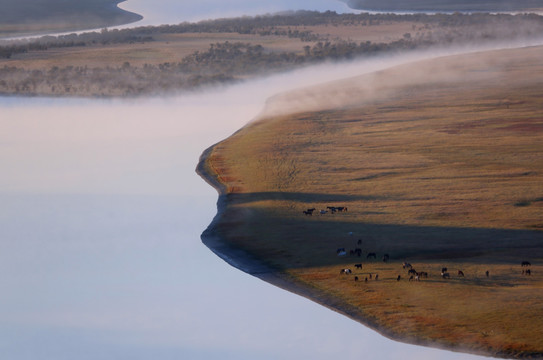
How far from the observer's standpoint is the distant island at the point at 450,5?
362ft

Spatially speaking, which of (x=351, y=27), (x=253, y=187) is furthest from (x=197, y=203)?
(x=351, y=27)

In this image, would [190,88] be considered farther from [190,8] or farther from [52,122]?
[190,8]

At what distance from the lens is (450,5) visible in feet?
372

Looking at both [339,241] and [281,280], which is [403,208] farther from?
[281,280]

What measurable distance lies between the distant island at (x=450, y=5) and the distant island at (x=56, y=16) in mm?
29244

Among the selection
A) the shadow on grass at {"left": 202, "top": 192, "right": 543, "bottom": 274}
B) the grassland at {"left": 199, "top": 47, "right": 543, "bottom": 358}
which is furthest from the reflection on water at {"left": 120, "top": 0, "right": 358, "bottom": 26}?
the shadow on grass at {"left": 202, "top": 192, "right": 543, "bottom": 274}

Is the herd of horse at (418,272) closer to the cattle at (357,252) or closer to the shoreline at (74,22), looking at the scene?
the cattle at (357,252)

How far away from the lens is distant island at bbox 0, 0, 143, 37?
8719cm

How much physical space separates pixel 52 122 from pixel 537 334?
103 feet

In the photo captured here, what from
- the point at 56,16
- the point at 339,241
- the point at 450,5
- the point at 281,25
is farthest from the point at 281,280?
the point at 450,5

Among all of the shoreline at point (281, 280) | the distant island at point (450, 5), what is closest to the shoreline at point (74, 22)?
the distant island at point (450, 5)

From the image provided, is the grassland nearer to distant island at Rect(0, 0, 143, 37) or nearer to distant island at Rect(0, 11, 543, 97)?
distant island at Rect(0, 11, 543, 97)

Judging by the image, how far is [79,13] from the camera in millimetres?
96312

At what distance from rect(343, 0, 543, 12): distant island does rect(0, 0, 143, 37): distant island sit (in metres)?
29.2
